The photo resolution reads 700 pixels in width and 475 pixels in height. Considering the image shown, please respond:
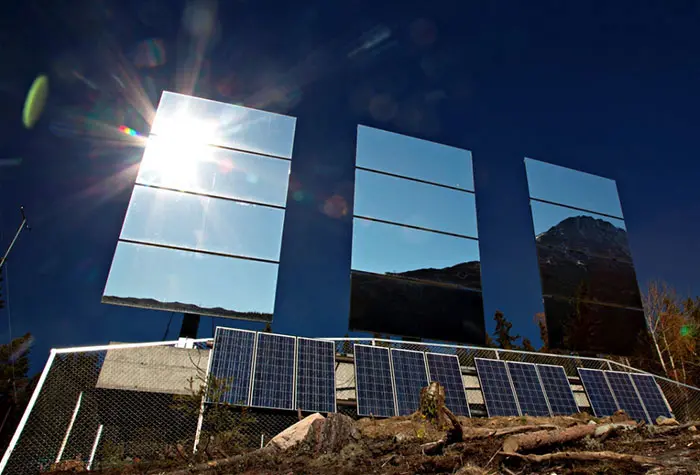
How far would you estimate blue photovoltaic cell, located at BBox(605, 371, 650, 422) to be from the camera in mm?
12781

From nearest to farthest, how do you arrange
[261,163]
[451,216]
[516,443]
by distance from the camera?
[516,443]
[261,163]
[451,216]

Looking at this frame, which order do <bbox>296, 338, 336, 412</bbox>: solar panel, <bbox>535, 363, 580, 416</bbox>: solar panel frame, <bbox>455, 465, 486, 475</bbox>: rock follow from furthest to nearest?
1. <bbox>535, 363, 580, 416</bbox>: solar panel frame
2. <bbox>296, 338, 336, 412</bbox>: solar panel
3. <bbox>455, 465, 486, 475</bbox>: rock

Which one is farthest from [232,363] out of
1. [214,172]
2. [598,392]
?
[598,392]

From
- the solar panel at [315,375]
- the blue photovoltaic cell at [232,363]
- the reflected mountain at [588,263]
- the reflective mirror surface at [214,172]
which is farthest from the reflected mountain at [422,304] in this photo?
the reflective mirror surface at [214,172]

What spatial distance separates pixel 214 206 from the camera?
14250mm

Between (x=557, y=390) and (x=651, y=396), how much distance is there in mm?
3298

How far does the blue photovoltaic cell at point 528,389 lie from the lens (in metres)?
11.9

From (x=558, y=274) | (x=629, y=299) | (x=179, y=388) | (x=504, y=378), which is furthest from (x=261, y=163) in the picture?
(x=629, y=299)

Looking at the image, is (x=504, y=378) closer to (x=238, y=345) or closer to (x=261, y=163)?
(x=238, y=345)

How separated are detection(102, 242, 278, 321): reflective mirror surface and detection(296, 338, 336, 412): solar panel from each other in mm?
1955

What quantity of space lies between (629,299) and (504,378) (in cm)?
799

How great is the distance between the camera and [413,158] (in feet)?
57.9

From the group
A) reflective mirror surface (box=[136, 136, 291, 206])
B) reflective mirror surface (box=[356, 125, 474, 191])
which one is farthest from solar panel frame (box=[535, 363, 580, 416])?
reflective mirror surface (box=[136, 136, 291, 206])

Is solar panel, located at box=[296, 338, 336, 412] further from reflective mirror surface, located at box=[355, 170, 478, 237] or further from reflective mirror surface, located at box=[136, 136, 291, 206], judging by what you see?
reflective mirror surface, located at box=[355, 170, 478, 237]
